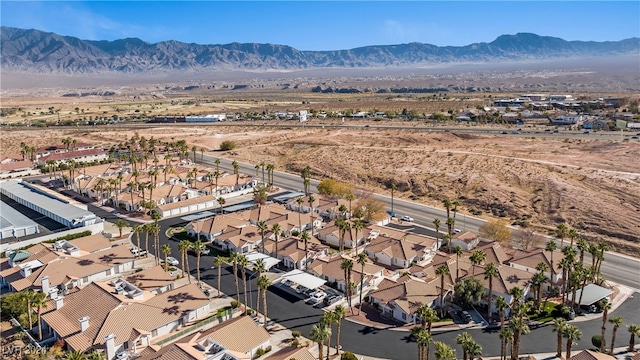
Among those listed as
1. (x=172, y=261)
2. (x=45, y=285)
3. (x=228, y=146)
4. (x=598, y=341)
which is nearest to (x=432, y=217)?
(x=598, y=341)

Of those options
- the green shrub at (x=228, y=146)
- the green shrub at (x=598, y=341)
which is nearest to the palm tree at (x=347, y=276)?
the green shrub at (x=598, y=341)

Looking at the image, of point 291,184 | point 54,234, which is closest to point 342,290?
point 54,234

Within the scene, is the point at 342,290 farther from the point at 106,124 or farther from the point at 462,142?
the point at 106,124

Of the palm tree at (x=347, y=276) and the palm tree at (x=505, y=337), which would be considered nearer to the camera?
the palm tree at (x=505, y=337)

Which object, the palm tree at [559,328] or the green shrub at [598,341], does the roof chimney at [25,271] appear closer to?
the palm tree at [559,328]

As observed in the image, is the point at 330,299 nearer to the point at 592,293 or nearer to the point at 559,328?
the point at 559,328
